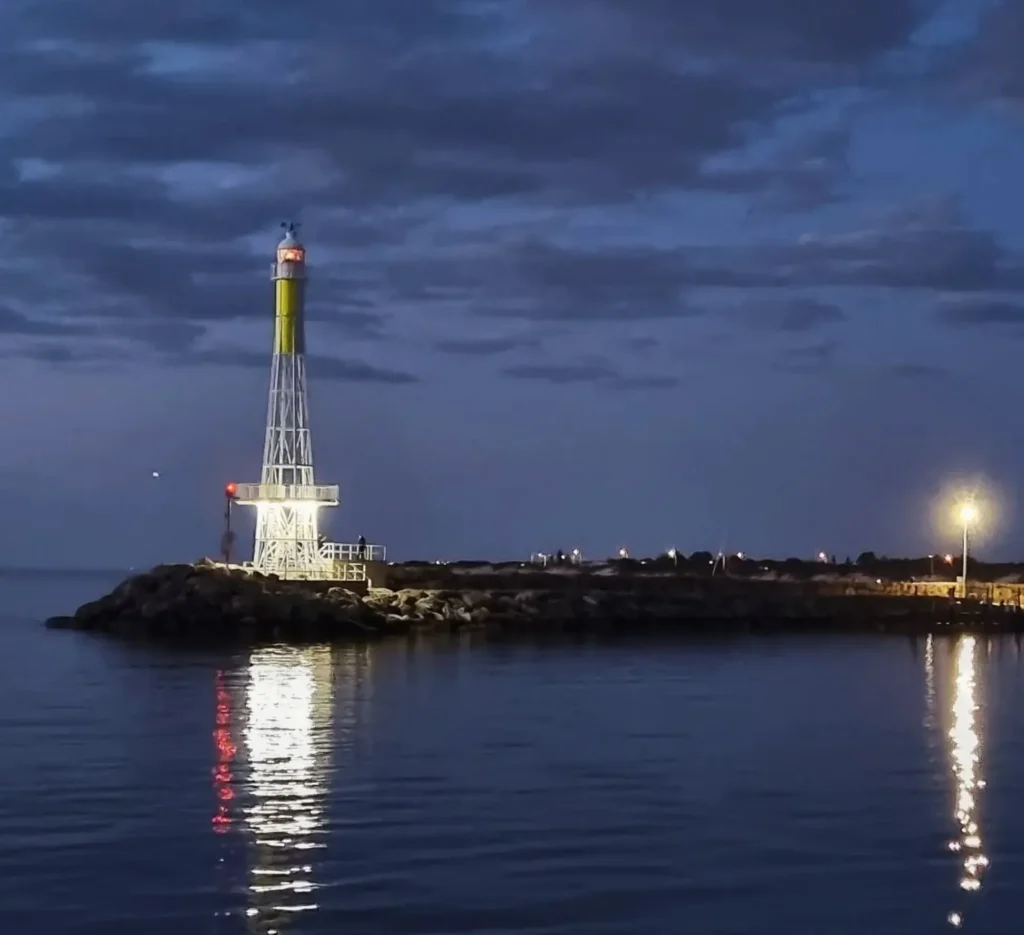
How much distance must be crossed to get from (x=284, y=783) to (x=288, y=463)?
34.3 metres

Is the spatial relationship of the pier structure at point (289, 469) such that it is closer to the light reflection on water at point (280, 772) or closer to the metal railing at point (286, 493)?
the metal railing at point (286, 493)

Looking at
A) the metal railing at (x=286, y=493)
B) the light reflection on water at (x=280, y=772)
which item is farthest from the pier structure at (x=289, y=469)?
the light reflection on water at (x=280, y=772)

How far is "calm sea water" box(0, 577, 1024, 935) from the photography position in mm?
16625

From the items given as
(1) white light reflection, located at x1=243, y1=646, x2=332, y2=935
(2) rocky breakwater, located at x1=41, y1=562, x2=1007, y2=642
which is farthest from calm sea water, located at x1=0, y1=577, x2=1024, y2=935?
(2) rocky breakwater, located at x1=41, y1=562, x2=1007, y2=642

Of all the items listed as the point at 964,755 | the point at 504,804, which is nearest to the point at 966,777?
the point at 964,755

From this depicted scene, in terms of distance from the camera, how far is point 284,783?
79.7 feet

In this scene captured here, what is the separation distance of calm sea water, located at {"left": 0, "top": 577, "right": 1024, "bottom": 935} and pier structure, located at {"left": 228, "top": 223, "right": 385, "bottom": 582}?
1545 cm

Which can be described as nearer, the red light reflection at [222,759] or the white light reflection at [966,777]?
the white light reflection at [966,777]

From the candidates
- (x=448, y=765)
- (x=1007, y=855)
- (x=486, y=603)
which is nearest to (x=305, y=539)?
(x=486, y=603)

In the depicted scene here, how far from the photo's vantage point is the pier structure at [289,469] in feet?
189

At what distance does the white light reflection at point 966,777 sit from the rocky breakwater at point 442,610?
801 inches

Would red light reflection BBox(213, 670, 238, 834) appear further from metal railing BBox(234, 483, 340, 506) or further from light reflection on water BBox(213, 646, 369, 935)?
metal railing BBox(234, 483, 340, 506)

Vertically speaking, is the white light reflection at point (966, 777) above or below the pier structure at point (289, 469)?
below

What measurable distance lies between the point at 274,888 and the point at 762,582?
6791 centimetres
